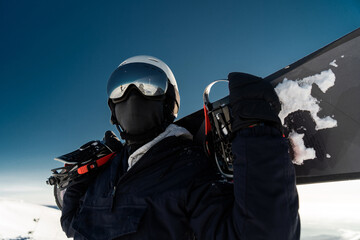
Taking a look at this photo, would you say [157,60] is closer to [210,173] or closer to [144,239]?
[210,173]

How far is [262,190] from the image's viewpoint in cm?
64

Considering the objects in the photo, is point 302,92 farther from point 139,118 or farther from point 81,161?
point 81,161

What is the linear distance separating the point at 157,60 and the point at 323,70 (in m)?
1.43

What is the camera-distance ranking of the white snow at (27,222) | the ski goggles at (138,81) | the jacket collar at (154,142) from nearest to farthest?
the jacket collar at (154,142), the ski goggles at (138,81), the white snow at (27,222)

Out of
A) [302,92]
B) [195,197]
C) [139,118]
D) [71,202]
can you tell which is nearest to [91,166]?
[71,202]

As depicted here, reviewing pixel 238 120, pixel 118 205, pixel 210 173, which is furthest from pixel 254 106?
pixel 118 205

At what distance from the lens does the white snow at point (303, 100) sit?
3.24 feet

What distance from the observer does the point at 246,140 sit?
0.69 m

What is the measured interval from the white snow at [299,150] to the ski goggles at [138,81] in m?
1.01

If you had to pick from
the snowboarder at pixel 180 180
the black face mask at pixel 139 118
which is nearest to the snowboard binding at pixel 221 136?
the snowboarder at pixel 180 180

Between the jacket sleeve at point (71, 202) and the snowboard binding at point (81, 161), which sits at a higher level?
the snowboard binding at point (81, 161)

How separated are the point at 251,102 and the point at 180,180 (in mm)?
567

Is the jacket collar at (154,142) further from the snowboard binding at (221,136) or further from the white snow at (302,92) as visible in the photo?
the white snow at (302,92)

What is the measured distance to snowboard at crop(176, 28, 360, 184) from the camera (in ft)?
3.15
